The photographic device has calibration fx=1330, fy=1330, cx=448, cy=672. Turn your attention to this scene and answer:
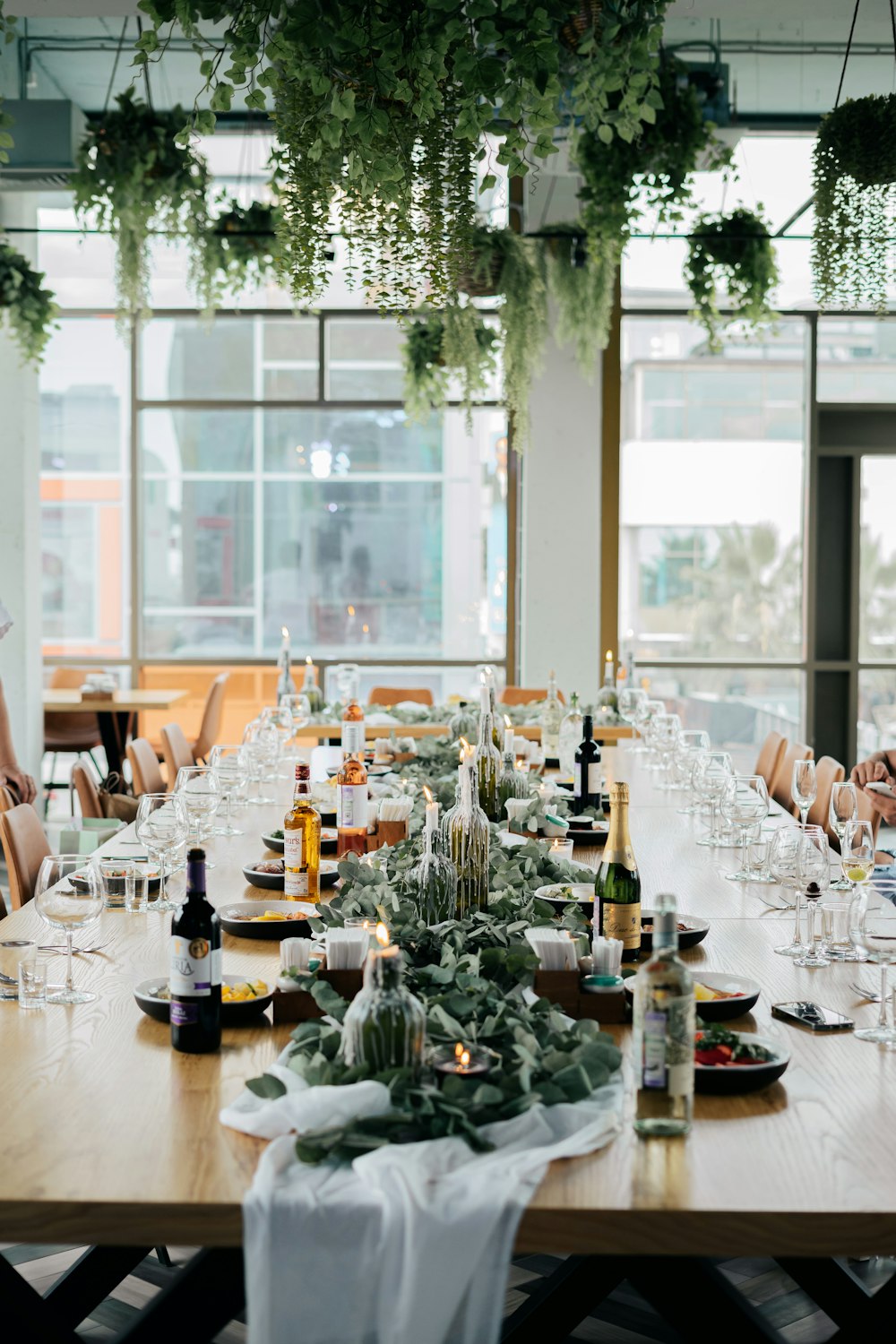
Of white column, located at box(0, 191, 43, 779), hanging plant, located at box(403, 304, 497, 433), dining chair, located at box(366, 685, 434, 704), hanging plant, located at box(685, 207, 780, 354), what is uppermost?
hanging plant, located at box(685, 207, 780, 354)

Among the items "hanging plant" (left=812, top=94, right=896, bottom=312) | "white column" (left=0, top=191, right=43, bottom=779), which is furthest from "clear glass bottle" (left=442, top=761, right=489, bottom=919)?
"white column" (left=0, top=191, right=43, bottom=779)

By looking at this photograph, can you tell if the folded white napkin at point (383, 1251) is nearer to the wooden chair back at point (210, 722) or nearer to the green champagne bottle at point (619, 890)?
the green champagne bottle at point (619, 890)

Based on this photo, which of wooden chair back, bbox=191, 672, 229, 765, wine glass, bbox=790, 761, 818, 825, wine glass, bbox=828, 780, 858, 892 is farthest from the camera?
wooden chair back, bbox=191, 672, 229, 765

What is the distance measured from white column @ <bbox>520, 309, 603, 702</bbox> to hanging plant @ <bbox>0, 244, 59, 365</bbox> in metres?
3.11

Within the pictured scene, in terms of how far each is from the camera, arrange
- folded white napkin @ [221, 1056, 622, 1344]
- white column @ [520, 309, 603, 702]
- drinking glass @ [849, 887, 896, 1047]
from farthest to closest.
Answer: white column @ [520, 309, 603, 702]
drinking glass @ [849, 887, 896, 1047]
folded white napkin @ [221, 1056, 622, 1344]

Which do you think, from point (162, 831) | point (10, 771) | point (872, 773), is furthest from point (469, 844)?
point (10, 771)

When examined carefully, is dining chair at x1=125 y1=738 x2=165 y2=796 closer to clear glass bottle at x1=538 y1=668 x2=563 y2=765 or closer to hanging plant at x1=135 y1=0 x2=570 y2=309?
clear glass bottle at x1=538 y1=668 x2=563 y2=765

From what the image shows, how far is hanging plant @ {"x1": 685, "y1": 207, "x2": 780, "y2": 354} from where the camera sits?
700 centimetres

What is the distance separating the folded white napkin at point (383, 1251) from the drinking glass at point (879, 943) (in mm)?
777

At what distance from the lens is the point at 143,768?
509cm

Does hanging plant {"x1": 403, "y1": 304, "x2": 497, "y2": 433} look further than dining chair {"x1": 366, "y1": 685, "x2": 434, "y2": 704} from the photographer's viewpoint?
Yes

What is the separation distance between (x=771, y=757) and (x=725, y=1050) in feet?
13.5

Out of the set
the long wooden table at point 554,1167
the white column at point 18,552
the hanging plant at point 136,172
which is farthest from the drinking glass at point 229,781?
the white column at point 18,552

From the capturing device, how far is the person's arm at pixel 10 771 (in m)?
5.71
